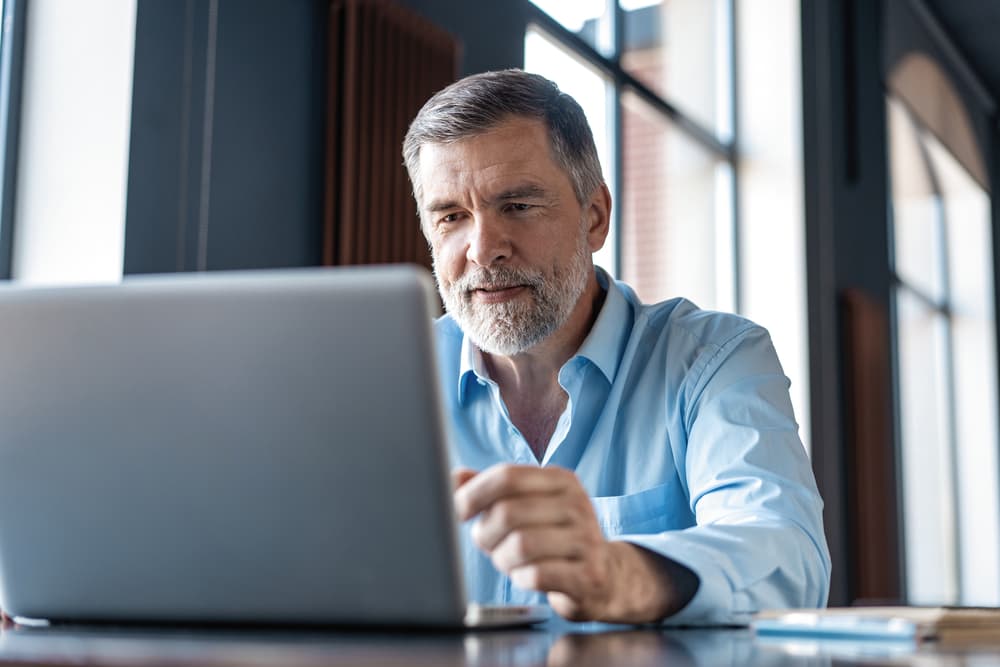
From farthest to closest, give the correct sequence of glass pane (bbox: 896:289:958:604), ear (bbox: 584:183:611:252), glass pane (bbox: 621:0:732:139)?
glass pane (bbox: 896:289:958:604) < glass pane (bbox: 621:0:732:139) < ear (bbox: 584:183:611:252)

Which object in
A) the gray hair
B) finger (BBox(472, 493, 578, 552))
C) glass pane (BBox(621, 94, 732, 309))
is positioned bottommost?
finger (BBox(472, 493, 578, 552))

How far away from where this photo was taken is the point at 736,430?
1533mm

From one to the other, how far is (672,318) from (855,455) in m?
4.46

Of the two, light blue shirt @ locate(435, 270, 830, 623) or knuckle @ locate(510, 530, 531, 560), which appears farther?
light blue shirt @ locate(435, 270, 830, 623)

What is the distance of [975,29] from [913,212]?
129 centimetres

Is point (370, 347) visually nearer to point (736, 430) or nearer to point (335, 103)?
point (736, 430)

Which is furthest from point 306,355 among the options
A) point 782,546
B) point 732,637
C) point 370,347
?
point 782,546

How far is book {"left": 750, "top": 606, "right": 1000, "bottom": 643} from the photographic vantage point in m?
0.95

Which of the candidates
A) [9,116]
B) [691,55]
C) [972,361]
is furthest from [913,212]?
[9,116]

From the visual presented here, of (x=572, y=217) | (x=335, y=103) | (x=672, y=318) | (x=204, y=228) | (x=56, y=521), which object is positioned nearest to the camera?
(x=56, y=521)

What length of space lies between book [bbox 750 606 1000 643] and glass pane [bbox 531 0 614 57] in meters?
3.56

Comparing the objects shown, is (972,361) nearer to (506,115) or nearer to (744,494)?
(506,115)

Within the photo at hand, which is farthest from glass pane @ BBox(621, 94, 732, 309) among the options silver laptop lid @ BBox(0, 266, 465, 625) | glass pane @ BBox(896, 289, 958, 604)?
silver laptop lid @ BBox(0, 266, 465, 625)

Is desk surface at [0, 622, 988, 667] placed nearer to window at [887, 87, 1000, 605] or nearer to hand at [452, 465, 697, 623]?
hand at [452, 465, 697, 623]
